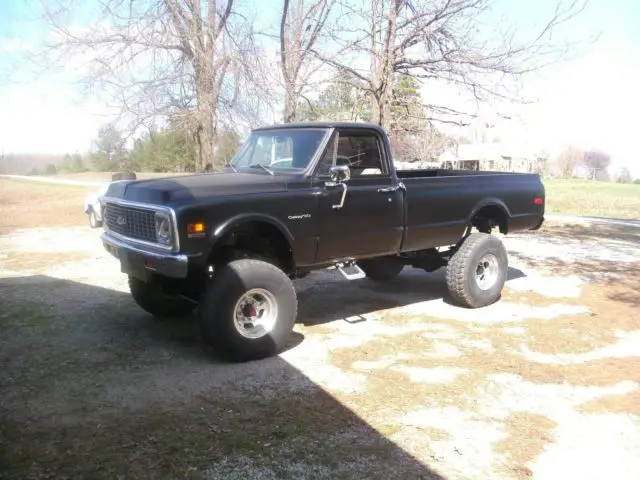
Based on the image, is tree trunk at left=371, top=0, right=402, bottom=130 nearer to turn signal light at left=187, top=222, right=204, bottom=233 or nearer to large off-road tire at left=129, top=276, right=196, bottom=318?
large off-road tire at left=129, top=276, right=196, bottom=318

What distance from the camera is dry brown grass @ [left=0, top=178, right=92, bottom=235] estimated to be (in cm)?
1493

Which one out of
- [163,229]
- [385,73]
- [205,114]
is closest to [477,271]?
[163,229]

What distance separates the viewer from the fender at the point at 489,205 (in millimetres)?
6488

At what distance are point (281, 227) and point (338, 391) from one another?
1555 millimetres

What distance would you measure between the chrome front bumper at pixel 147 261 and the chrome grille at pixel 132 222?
0.11 meters

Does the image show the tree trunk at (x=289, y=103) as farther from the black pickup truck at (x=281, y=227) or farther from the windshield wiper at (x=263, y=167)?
the windshield wiper at (x=263, y=167)

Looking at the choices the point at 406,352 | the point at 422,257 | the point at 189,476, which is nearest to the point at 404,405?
the point at 406,352

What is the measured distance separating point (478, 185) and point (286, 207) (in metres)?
2.79

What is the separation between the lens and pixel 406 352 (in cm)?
503

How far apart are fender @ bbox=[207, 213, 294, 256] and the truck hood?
22cm

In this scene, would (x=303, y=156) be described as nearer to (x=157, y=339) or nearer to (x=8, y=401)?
(x=157, y=339)

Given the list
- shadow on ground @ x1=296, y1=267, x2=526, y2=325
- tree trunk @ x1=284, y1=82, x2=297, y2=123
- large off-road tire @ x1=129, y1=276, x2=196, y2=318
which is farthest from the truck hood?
tree trunk @ x1=284, y1=82, x2=297, y2=123

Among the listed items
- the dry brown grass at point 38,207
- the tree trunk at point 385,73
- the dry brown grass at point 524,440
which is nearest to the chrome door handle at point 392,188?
the dry brown grass at point 524,440

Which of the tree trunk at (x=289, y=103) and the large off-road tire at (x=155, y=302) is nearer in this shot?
the large off-road tire at (x=155, y=302)
